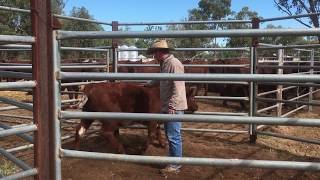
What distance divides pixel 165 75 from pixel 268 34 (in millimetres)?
676

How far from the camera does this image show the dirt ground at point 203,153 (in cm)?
554

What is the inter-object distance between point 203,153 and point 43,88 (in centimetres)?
420

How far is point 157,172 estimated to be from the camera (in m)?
5.78

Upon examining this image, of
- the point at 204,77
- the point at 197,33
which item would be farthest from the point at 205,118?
the point at 197,33

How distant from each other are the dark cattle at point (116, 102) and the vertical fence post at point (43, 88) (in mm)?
3739

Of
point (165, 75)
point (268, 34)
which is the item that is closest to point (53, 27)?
point (165, 75)

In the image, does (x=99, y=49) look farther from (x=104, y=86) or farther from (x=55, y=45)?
(x=55, y=45)

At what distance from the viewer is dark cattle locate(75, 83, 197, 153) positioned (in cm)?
668

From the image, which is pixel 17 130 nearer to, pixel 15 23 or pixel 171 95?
pixel 171 95

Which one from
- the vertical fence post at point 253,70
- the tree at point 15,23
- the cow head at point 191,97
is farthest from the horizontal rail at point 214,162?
the tree at point 15,23

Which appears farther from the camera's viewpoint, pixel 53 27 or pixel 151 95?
pixel 151 95

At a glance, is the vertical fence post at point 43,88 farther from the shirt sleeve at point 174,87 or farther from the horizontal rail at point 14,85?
the shirt sleeve at point 174,87

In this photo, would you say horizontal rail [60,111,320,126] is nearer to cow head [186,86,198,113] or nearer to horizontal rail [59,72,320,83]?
horizontal rail [59,72,320,83]

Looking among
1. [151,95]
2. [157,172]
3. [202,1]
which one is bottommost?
[157,172]
